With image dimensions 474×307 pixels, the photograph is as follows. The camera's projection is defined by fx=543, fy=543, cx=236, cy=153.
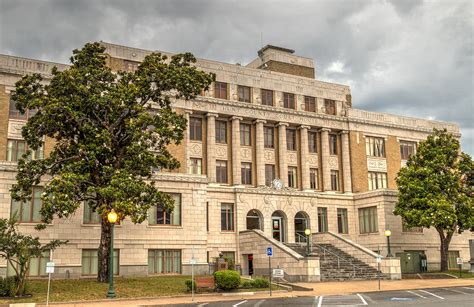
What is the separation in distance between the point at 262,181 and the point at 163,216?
45.7ft

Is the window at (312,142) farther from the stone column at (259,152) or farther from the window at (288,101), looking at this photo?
the stone column at (259,152)

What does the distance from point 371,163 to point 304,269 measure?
24.3 meters

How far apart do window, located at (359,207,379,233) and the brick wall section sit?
10.0 feet

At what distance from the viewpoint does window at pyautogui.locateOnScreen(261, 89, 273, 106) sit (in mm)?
56188

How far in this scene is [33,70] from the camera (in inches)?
1788

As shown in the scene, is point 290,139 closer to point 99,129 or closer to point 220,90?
point 220,90

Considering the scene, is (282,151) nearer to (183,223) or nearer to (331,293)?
(183,223)

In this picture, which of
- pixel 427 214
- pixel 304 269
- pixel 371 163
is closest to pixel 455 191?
pixel 427 214

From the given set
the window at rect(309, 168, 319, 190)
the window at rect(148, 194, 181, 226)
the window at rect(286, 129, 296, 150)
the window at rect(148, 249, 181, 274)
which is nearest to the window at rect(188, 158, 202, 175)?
the window at rect(148, 194, 181, 226)

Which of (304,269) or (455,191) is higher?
(455,191)

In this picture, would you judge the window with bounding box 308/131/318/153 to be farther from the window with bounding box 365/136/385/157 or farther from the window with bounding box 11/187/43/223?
the window with bounding box 11/187/43/223

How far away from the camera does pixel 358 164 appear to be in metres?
59.0

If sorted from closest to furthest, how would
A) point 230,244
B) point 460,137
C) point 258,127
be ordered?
point 230,244 → point 258,127 → point 460,137

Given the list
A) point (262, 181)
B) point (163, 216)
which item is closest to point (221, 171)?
point (262, 181)
